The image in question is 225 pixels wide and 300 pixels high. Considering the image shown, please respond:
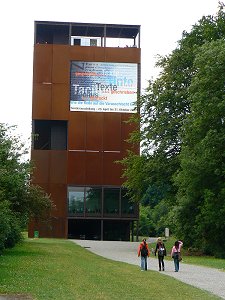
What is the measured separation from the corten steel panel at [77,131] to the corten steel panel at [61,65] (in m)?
4.04

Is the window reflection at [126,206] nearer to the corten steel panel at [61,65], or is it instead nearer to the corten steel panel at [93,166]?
the corten steel panel at [93,166]

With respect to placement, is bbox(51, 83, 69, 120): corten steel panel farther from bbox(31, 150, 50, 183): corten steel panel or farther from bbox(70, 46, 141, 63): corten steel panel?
bbox(31, 150, 50, 183): corten steel panel

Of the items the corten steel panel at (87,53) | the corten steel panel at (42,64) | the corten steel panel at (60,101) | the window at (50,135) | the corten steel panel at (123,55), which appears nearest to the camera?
the corten steel panel at (60,101)

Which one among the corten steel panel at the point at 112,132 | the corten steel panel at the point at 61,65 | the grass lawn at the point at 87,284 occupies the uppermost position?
the corten steel panel at the point at 61,65

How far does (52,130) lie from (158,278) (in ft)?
160

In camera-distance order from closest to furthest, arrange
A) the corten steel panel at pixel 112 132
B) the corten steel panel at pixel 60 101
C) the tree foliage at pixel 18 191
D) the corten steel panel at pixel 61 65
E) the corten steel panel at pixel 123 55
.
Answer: the tree foliage at pixel 18 191
the corten steel panel at pixel 112 132
the corten steel panel at pixel 60 101
the corten steel panel at pixel 61 65
the corten steel panel at pixel 123 55

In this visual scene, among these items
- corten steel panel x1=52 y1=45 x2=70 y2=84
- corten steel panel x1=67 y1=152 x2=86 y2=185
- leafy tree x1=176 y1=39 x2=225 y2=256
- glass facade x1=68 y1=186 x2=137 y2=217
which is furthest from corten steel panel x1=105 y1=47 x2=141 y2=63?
leafy tree x1=176 y1=39 x2=225 y2=256

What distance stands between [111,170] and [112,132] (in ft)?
13.9

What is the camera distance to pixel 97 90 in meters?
66.5

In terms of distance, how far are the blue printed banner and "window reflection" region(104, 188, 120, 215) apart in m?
9.08

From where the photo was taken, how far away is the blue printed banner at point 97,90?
6638 centimetres

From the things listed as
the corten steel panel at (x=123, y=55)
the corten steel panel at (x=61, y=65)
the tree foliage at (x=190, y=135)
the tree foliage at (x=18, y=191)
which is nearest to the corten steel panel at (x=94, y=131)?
the corten steel panel at (x=61, y=65)

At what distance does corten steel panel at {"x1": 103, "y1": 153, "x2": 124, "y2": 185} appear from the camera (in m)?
66.2

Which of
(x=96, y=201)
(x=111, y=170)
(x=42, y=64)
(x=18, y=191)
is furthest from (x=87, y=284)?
(x=42, y=64)
